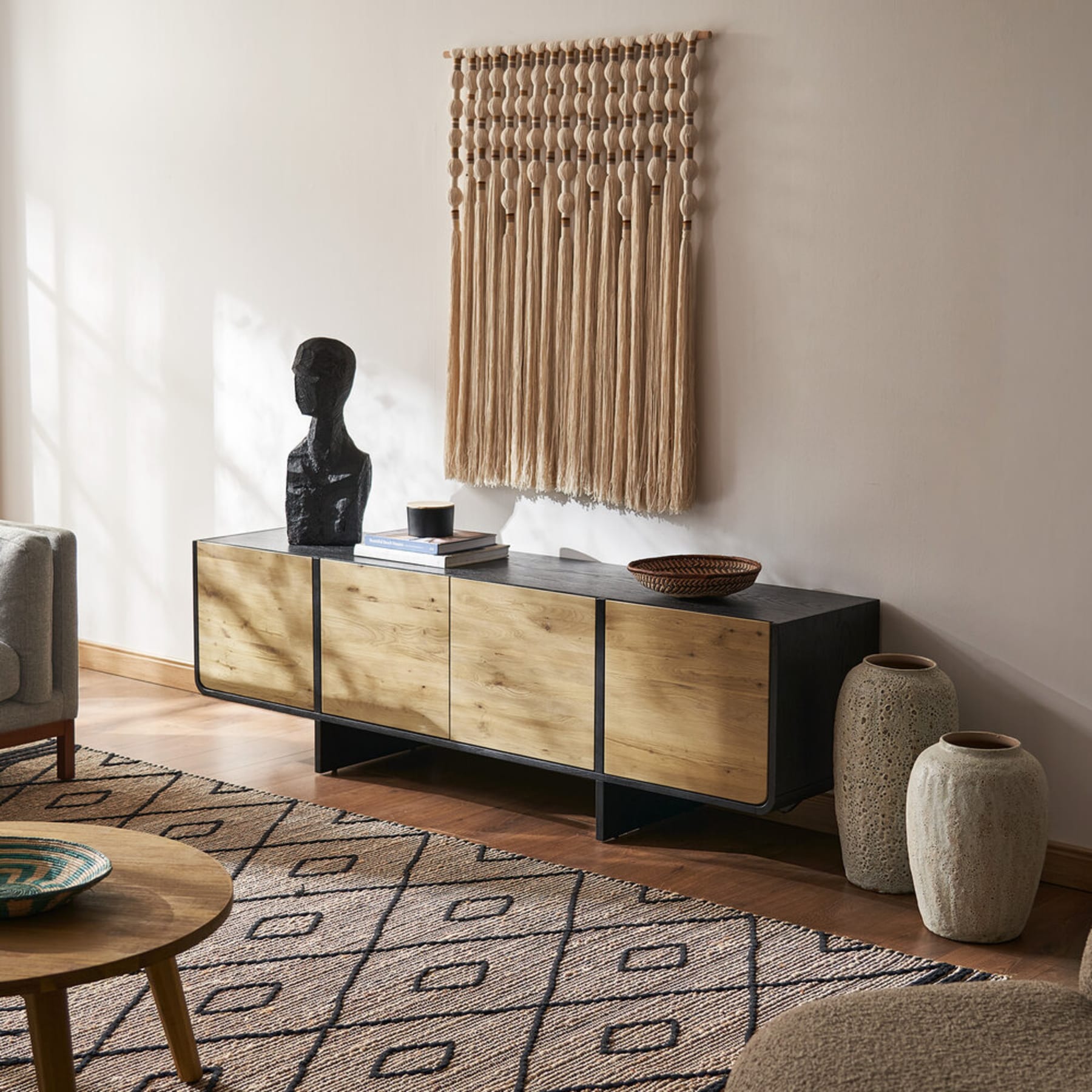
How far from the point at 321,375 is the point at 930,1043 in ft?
9.28

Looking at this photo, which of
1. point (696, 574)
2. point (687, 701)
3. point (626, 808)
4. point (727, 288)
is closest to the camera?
point (687, 701)

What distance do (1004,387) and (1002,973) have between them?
123 cm

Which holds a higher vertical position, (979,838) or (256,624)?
(256,624)

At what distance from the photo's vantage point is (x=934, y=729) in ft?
10.1

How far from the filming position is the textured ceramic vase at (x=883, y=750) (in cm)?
306

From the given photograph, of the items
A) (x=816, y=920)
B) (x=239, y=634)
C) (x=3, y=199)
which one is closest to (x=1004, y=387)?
(x=816, y=920)

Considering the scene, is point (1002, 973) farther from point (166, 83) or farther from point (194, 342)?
point (166, 83)

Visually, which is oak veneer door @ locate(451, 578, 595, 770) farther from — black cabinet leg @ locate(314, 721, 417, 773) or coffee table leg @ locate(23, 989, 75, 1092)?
coffee table leg @ locate(23, 989, 75, 1092)

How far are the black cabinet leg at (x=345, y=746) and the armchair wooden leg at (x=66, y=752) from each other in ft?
2.09

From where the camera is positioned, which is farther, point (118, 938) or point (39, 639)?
point (39, 639)

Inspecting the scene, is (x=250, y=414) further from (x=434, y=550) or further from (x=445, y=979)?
(x=445, y=979)

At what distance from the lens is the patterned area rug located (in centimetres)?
232

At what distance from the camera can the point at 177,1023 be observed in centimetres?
227

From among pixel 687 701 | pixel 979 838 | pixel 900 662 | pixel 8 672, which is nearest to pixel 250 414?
pixel 8 672
